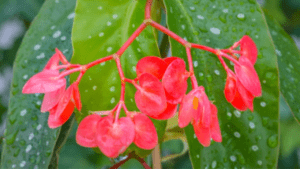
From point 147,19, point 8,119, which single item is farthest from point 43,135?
point 147,19

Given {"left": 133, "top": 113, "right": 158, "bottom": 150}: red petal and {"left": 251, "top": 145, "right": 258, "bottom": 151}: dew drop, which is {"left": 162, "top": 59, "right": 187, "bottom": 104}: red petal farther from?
{"left": 251, "top": 145, "right": 258, "bottom": 151}: dew drop

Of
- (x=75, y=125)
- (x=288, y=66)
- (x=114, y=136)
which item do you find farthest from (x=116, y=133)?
(x=75, y=125)

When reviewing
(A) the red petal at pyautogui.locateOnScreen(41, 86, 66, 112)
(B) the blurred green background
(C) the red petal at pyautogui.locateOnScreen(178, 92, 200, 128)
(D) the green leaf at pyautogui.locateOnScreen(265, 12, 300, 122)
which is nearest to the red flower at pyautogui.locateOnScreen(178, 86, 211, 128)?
(C) the red petal at pyautogui.locateOnScreen(178, 92, 200, 128)

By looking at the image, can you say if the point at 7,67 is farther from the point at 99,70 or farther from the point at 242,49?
the point at 242,49

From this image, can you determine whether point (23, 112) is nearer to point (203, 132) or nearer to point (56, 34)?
point (56, 34)

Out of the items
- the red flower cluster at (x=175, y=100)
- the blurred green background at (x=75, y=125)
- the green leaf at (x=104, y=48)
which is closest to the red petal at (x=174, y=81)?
the red flower cluster at (x=175, y=100)

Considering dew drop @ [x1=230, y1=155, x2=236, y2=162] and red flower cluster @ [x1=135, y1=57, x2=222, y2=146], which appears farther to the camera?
dew drop @ [x1=230, y1=155, x2=236, y2=162]

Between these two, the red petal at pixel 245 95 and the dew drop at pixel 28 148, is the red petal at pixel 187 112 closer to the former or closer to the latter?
the red petal at pixel 245 95
